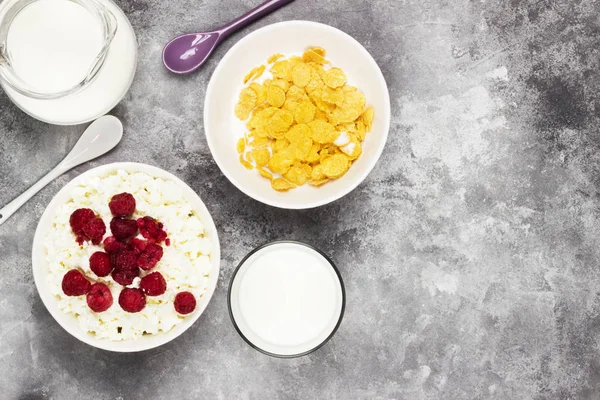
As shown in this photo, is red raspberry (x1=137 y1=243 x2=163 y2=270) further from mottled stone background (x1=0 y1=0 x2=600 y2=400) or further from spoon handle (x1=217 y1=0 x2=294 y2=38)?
spoon handle (x1=217 y1=0 x2=294 y2=38)

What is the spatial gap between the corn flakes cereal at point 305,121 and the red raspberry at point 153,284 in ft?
0.91

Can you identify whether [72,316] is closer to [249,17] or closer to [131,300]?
[131,300]

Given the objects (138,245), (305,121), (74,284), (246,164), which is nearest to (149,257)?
(138,245)

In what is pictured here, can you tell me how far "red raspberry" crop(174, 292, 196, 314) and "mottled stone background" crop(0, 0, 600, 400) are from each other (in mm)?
134

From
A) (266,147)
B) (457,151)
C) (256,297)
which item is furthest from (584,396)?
(266,147)

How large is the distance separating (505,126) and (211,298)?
691mm

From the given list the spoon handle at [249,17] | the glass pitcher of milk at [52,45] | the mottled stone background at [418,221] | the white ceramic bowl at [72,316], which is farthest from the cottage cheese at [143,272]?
the spoon handle at [249,17]

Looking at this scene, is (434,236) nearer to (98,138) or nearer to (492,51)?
(492,51)

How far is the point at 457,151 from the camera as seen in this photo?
4.15 ft

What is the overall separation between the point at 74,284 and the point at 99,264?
53mm

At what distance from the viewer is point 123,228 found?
1.08 meters

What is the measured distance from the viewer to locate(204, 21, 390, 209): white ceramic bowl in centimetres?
116

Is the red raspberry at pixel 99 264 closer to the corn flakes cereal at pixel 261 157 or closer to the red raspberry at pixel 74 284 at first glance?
the red raspberry at pixel 74 284

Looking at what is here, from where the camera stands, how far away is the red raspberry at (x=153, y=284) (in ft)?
3.54
